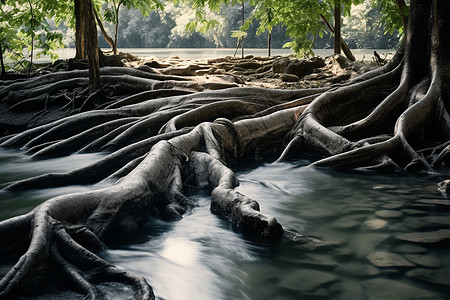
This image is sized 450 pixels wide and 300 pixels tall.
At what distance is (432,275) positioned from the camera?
288cm

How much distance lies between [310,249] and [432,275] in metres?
0.79

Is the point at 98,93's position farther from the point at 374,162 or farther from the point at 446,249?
the point at 446,249

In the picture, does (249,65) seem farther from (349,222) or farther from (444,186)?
(349,222)

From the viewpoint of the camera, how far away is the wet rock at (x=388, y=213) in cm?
400

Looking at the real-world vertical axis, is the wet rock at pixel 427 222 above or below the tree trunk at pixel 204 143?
below

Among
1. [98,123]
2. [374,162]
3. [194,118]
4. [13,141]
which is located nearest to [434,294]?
[374,162]

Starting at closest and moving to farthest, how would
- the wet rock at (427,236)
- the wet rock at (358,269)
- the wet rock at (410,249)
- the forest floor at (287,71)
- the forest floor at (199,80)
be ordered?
1. the wet rock at (358,269)
2. the wet rock at (410,249)
3. the wet rock at (427,236)
4. the forest floor at (199,80)
5. the forest floor at (287,71)

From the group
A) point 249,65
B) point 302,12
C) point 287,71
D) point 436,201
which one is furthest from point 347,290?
point 249,65

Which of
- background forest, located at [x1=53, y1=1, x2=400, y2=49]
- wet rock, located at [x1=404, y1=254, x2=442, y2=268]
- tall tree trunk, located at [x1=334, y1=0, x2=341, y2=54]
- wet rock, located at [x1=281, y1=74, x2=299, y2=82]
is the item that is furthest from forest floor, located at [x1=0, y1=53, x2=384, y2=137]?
background forest, located at [x1=53, y1=1, x2=400, y2=49]

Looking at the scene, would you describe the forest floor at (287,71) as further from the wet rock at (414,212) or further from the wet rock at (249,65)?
the wet rock at (414,212)

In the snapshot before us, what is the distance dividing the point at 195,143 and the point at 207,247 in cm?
198

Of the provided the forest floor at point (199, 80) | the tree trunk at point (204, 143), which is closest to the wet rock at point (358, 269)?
the tree trunk at point (204, 143)

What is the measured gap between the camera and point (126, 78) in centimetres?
923

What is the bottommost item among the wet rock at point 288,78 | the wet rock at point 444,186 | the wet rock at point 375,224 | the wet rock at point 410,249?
the wet rock at point 375,224
